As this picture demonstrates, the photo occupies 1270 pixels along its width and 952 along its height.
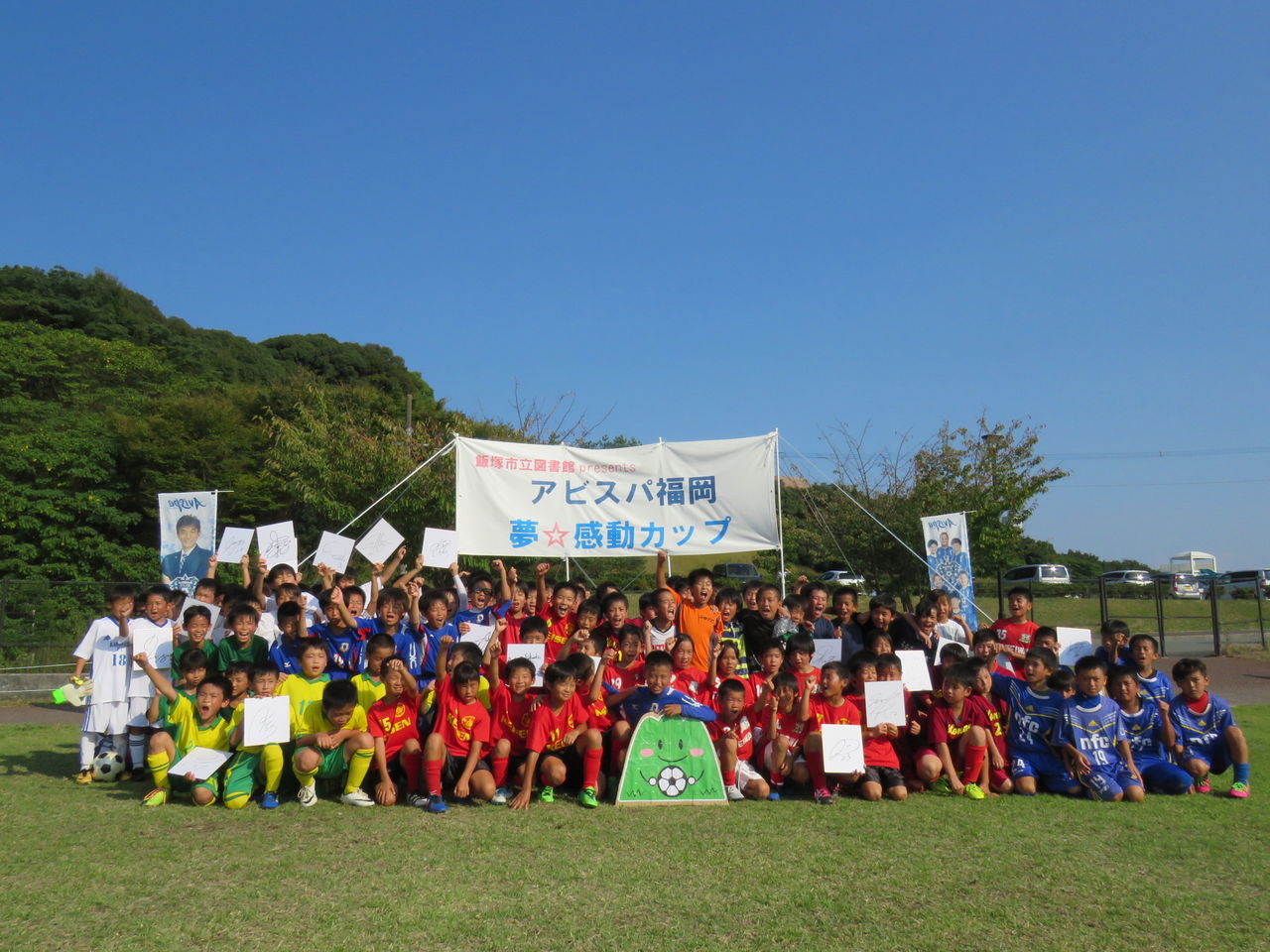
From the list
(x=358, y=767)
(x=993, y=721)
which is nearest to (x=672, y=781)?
(x=358, y=767)

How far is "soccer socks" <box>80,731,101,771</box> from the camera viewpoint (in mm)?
6781

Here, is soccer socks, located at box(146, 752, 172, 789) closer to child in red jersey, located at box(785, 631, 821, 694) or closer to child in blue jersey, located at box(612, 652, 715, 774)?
child in blue jersey, located at box(612, 652, 715, 774)

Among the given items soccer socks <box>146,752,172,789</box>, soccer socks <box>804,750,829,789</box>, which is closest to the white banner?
soccer socks <box>804,750,829,789</box>

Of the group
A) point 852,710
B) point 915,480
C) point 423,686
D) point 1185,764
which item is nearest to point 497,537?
point 423,686

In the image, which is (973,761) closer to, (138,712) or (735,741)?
(735,741)

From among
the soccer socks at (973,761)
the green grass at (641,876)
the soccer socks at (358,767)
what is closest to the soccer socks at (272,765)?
the green grass at (641,876)

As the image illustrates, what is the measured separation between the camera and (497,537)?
10188 millimetres

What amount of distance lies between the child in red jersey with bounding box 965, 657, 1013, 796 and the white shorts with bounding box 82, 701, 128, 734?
637 cm

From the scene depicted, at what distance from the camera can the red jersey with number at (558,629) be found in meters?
7.27

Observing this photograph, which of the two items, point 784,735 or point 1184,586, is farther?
point 1184,586

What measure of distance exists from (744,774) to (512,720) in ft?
5.51

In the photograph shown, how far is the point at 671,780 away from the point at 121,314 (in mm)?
35134

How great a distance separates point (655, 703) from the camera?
6.30m

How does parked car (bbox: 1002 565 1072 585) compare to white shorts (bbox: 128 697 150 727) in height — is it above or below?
above
